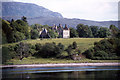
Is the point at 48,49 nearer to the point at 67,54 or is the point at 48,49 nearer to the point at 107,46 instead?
the point at 67,54

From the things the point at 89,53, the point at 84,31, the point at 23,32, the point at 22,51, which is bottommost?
the point at 89,53

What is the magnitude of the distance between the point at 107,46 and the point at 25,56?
67.7 feet

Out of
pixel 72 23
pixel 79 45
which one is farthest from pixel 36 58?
pixel 72 23

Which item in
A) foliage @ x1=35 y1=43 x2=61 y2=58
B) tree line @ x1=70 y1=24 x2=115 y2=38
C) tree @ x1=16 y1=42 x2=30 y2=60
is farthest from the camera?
tree line @ x1=70 y1=24 x2=115 y2=38

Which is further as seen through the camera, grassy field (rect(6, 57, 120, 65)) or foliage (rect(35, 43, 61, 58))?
foliage (rect(35, 43, 61, 58))

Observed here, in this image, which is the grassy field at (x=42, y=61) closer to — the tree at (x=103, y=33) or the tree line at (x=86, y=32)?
the tree at (x=103, y=33)

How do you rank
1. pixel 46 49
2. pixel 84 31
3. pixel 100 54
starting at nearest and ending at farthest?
pixel 100 54 < pixel 46 49 < pixel 84 31

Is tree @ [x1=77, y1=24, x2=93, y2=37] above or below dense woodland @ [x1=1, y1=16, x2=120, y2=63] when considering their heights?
above

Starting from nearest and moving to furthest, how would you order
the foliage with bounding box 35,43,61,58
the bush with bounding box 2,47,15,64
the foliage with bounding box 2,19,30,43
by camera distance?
the bush with bounding box 2,47,15,64
the foliage with bounding box 35,43,61,58
the foliage with bounding box 2,19,30,43

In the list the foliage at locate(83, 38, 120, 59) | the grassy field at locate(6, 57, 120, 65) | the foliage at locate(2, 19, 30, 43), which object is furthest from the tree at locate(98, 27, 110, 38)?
the grassy field at locate(6, 57, 120, 65)

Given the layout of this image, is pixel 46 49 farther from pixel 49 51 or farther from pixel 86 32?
pixel 86 32

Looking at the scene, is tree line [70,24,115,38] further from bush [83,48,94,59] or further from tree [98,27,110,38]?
bush [83,48,94,59]

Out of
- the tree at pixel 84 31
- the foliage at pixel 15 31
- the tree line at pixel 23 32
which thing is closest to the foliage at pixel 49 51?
the foliage at pixel 15 31

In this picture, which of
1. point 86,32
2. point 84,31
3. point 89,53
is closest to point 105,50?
point 89,53
